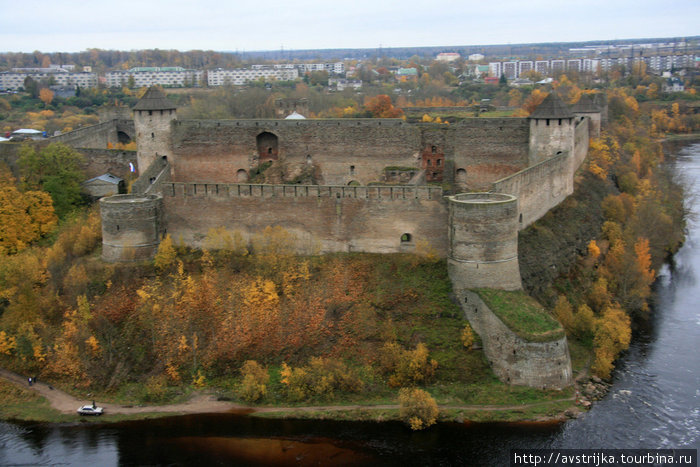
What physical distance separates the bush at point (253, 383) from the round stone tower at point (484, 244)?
6125 millimetres

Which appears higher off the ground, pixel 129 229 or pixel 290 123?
pixel 290 123

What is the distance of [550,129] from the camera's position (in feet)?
88.2

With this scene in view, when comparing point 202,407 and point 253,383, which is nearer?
point 202,407

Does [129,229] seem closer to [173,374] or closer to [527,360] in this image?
[173,374]

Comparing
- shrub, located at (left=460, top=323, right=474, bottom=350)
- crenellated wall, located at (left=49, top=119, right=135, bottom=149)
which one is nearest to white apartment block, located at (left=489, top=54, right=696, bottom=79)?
crenellated wall, located at (left=49, top=119, right=135, bottom=149)

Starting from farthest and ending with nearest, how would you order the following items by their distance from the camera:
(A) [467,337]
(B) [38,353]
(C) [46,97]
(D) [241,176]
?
(C) [46,97] → (D) [241,176] → (B) [38,353] → (A) [467,337]

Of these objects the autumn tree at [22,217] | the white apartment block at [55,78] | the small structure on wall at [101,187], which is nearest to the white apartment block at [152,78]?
the white apartment block at [55,78]

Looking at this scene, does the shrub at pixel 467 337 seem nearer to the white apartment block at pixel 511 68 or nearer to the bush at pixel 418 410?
the bush at pixel 418 410

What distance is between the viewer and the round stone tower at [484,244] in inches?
821

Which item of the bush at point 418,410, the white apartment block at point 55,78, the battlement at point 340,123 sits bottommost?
the bush at point 418,410

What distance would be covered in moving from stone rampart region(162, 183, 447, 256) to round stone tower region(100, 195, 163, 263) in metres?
0.72

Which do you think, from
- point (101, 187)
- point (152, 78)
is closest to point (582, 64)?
point (152, 78)

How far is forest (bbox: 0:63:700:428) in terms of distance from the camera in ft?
65.3

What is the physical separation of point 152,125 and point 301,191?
7.77 meters
